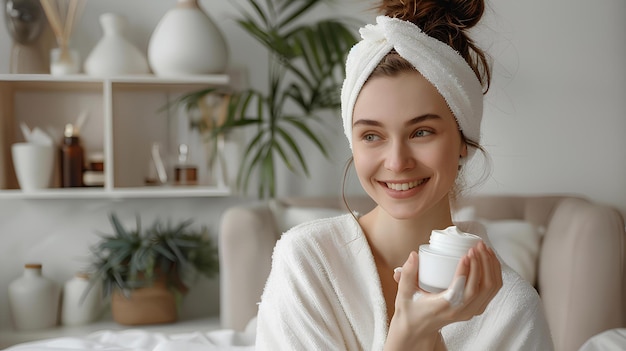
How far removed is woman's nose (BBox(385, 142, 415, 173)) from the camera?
3.11ft

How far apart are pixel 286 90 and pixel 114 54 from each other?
70 cm

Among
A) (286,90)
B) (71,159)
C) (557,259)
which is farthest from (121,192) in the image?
(557,259)

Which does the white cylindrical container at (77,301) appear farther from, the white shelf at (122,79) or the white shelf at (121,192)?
the white shelf at (122,79)

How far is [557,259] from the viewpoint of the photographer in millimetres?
2260

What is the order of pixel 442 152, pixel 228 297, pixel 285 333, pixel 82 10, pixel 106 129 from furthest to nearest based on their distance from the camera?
pixel 82 10
pixel 106 129
pixel 228 297
pixel 285 333
pixel 442 152

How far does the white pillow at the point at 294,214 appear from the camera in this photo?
2.47 meters

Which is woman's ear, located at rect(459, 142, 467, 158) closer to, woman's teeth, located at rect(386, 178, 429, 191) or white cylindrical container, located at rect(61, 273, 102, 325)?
woman's teeth, located at rect(386, 178, 429, 191)

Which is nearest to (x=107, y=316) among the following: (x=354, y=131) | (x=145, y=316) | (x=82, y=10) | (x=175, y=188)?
(x=145, y=316)

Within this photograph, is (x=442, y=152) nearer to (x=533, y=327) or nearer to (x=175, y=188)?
(x=533, y=327)

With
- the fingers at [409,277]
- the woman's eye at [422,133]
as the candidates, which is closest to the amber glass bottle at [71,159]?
the woman's eye at [422,133]

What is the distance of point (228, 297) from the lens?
7.67 feet

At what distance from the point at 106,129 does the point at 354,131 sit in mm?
1806

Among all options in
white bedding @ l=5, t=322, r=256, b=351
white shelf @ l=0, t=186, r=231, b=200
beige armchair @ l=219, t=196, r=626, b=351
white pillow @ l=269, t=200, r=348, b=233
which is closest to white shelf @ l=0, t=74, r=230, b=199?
white shelf @ l=0, t=186, r=231, b=200

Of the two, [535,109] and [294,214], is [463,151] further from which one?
[535,109]
